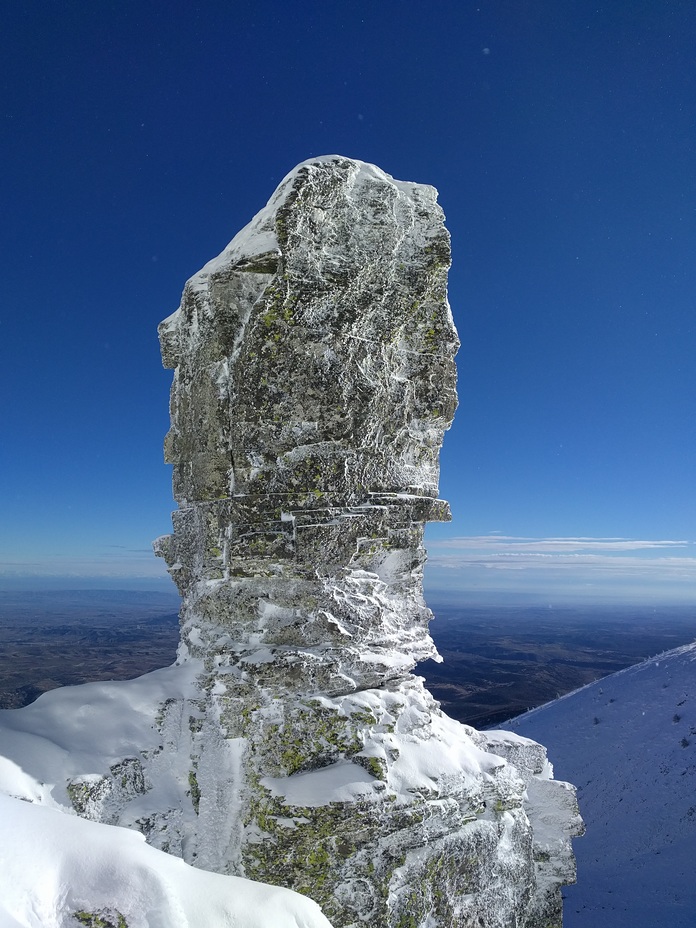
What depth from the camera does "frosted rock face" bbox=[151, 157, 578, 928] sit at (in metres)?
3.92

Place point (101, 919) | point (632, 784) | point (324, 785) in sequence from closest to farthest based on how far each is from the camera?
point (101, 919), point (324, 785), point (632, 784)

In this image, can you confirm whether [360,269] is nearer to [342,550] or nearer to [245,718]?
[342,550]

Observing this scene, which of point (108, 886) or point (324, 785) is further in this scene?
point (324, 785)

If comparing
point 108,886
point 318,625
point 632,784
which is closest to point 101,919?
point 108,886

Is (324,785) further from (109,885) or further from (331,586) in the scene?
(109,885)

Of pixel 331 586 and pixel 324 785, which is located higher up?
pixel 331 586

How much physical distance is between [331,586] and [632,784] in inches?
883

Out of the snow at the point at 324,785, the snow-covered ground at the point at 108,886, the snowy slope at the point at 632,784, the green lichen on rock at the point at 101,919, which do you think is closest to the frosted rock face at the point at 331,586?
the snow at the point at 324,785

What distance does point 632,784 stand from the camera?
70.4ft

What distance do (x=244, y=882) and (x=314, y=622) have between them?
77.2 inches

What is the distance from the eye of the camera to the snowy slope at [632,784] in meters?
15.4

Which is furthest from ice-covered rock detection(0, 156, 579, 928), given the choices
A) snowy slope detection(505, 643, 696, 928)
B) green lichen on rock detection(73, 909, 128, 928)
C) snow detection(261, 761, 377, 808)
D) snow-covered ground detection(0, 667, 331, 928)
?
snowy slope detection(505, 643, 696, 928)

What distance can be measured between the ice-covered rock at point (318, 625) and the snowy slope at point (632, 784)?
46.1 ft

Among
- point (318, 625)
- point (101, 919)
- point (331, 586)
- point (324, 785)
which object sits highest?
point (331, 586)
